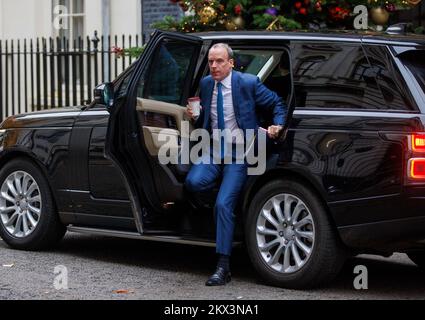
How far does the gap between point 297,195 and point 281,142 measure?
40cm

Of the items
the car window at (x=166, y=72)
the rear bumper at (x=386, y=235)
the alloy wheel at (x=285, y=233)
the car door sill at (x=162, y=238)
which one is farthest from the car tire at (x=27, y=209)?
the rear bumper at (x=386, y=235)

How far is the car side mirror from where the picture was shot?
26.4 feet

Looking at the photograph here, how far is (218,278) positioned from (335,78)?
168cm

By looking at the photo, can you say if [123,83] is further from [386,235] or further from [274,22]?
[274,22]

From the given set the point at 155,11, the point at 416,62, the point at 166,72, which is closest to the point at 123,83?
the point at 166,72

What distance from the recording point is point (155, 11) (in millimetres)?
17078

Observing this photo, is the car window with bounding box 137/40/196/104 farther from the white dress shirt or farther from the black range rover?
the white dress shirt

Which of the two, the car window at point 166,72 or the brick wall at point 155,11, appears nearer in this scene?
the car window at point 166,72

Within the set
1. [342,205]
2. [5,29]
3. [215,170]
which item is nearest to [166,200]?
[215,170]

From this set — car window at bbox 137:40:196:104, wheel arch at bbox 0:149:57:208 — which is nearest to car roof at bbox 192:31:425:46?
car window at bbox 137:40:196:104

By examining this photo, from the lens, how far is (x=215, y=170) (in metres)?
7.52

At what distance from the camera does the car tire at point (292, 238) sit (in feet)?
22.8

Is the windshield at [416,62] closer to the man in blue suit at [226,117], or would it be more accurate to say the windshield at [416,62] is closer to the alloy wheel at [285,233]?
the man in blue suit at [226,117]
